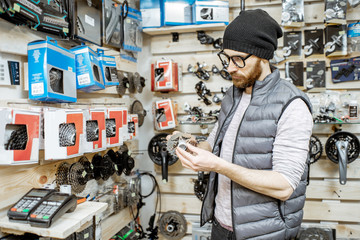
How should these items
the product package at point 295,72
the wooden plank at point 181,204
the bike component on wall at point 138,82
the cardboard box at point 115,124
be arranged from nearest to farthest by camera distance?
the cardboard box at point 115,124
the product package at point 295,72
the bike component on wall at point 138,82
the wooden plank at point 181,204

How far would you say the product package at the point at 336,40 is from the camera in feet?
7.97

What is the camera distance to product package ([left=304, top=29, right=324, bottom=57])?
252 cm

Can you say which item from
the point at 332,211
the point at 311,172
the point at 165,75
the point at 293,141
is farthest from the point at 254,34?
the point at 332,211

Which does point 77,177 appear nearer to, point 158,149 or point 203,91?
point 158,149

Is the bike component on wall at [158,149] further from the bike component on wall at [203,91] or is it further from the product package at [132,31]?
the product package at [132,31]

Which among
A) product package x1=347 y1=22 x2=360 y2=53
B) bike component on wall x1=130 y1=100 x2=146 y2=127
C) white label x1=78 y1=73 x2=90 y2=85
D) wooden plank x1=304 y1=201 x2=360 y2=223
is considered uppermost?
product package x1=347 y1=22 x2=360 y2=53

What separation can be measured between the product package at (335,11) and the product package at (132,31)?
1.71m

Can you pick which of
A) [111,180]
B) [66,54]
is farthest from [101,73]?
[111,180]

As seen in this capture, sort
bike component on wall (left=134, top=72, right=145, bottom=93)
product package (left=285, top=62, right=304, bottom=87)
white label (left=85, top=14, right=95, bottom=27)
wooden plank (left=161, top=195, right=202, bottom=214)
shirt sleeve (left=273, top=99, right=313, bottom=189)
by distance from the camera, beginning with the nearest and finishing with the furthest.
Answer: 1. shirt sleeve (left=273, top=99, right=313, bottom=189)
2. white label (left=85, top=14, right=95, bottom=27)
3. product package (left=285, top=62, right=304, bottom=87)
4. bike component on wall (left=134, top=72, right=145, bottom=93)
5. wooden plank (left=161, top=195, right=202, bottom=214)

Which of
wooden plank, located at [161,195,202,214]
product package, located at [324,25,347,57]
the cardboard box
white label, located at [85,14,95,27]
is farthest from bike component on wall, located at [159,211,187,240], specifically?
product package, located at [324,25,347,57]

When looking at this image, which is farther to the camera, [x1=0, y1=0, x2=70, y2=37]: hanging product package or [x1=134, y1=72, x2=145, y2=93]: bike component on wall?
[x1=134, y1=72, x2=145, y2=93]: bike component on wall

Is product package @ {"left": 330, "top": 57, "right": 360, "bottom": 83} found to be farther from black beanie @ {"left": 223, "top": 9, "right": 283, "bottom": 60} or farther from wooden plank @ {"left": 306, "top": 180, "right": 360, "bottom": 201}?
black beanie @ {"left": 223, "top": 9, "right": 283, "bottom": 60}

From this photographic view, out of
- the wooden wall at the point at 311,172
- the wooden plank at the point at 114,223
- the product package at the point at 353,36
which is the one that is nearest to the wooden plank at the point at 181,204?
the wooden wall at the point at 311,172

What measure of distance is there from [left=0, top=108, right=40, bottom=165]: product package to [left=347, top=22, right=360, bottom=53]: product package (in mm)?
2590
